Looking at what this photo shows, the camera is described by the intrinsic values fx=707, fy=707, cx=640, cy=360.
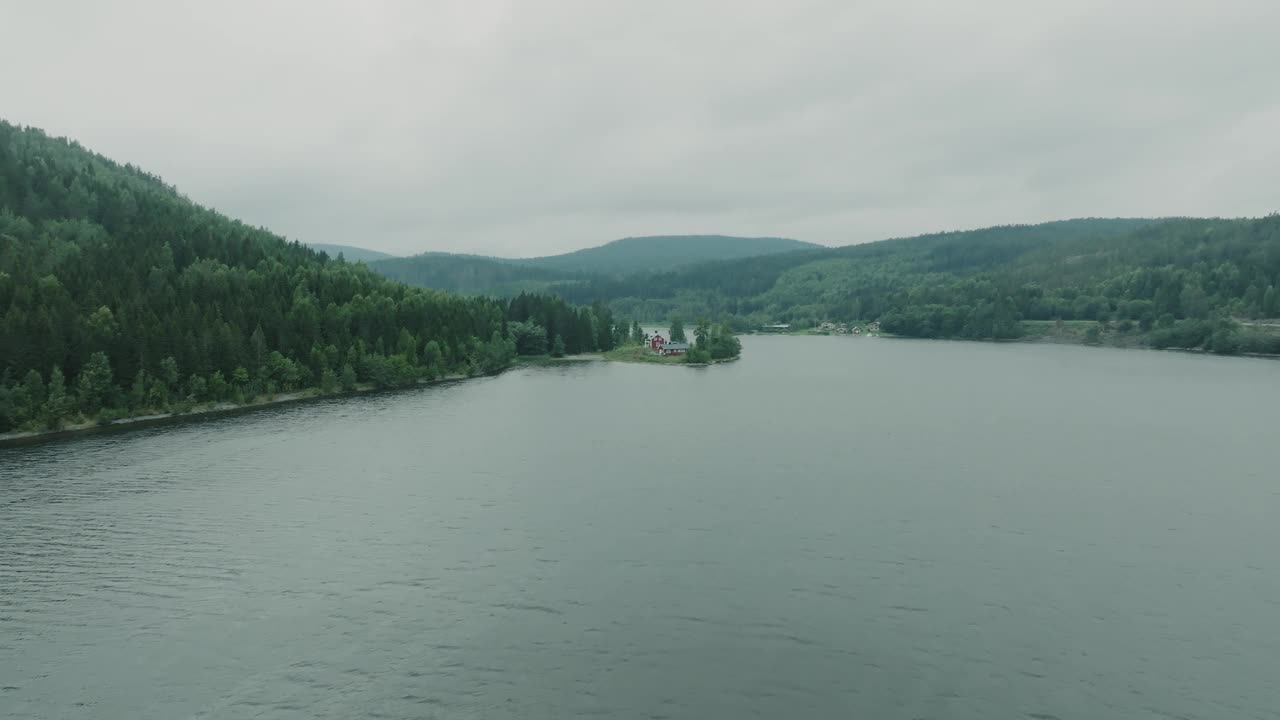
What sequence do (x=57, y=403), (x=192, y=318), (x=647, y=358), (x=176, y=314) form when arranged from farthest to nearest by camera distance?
1. (x=647, y=358)
2. (x=192, y=318)
3. (x=176, y=314)
4. (x=57, y=403)

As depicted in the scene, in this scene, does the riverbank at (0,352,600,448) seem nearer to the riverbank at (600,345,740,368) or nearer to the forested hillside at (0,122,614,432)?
the forested hillside at (0,122,614,432)

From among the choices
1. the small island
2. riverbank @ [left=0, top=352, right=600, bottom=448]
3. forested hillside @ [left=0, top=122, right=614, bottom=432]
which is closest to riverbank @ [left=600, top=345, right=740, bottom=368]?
the small island

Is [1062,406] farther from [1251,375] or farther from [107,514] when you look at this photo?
[107,514]

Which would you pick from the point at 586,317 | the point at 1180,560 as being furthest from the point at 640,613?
the point at 586,317

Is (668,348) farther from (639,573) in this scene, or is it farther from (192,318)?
(639,573)

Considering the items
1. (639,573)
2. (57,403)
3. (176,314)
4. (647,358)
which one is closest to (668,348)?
(647,358)

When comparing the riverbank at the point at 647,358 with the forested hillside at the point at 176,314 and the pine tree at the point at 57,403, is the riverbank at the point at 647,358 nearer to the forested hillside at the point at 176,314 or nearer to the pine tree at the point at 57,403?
the forested hillside at the point at 176,314

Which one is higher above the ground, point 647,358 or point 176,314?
point 176,314

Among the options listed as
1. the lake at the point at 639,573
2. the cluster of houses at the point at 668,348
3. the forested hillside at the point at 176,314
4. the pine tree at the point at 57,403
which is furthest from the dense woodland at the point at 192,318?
the lake at the point at 639,573
